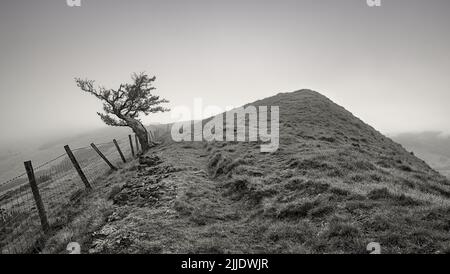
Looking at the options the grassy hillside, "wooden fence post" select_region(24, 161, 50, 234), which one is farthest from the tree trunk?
"wooden fence post" select_region(24, 161, 50, 234)

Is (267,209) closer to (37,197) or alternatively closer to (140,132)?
(37,197)

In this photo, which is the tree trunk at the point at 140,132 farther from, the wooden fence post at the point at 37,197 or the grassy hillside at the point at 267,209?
the wooden fence post at the point at 37,197

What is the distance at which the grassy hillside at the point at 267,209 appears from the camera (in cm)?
814

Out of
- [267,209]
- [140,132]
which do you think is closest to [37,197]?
[267,209]

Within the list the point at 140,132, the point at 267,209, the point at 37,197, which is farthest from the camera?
the point at 140,132

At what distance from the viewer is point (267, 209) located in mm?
10945

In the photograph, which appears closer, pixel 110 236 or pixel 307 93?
pixel 110 236

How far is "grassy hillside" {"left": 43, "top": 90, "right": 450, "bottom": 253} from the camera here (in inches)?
320

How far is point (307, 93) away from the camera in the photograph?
151 ft

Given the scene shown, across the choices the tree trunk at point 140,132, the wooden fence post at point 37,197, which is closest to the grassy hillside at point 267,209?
the wooden fence post at point 37,197

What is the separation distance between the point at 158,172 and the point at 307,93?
113 ft

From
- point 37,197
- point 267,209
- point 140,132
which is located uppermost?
point 140,132

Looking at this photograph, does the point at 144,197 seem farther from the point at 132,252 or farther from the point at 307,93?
the point at 307,93
